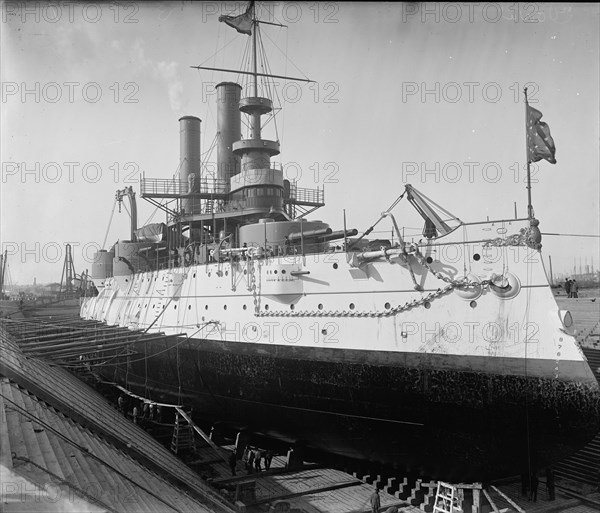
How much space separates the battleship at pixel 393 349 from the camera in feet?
32.5

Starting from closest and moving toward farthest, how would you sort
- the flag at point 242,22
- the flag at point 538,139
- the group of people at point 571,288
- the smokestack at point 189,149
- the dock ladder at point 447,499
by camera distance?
the dock ladder at point 447,499 → the flag at point 538,139 → the flag at point 242,22 → the group of people at point 571,288 → the smokestack at point 189,149

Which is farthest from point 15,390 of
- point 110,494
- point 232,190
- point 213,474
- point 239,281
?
point 232,190

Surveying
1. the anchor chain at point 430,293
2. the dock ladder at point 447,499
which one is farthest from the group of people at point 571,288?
the dock ladder at point 447,499

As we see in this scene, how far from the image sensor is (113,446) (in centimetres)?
988

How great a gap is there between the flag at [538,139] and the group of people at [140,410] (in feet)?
48.7

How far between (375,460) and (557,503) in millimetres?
4508

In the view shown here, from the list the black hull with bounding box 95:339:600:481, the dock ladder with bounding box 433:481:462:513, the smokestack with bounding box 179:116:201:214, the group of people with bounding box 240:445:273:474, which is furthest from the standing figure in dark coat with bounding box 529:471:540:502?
the smokestack with bounding box 179:116:201:214

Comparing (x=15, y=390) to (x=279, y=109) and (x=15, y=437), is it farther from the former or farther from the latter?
(x=279, y=109)

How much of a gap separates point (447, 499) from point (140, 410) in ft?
43.4

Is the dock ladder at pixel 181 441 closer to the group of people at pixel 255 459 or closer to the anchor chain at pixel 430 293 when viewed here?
the group of people at pixel 255 459

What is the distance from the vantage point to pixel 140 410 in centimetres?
1903

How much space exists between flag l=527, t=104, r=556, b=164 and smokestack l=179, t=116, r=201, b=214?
18200 millimetres

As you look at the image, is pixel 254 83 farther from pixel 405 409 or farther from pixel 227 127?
pixel 405 409

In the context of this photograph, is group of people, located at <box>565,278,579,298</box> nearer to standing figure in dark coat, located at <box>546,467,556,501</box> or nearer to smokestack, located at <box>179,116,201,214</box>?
standing figure in dark coat, located at <box>546,467,556,501</box>
